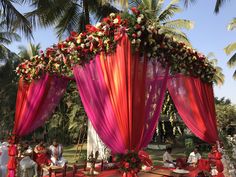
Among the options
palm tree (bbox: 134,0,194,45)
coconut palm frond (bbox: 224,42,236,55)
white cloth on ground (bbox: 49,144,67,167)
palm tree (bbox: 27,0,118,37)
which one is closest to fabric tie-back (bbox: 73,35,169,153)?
white cloth on ground (bbox: 49,144,67,167)

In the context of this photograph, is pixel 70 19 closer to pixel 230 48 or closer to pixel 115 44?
pixel 115 44

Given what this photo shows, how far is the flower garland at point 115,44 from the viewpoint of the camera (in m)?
5.85

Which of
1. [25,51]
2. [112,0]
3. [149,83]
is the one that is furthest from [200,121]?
[25,51]

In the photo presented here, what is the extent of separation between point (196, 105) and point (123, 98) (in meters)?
3.04

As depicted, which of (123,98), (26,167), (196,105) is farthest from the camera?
(26,167)

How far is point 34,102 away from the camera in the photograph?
8219mm

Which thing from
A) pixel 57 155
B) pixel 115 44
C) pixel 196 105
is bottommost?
pixel 57 155

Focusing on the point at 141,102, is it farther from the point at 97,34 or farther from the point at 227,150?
the point at 227,150

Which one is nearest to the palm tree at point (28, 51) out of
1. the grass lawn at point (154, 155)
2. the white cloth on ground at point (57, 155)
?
the grass lawn at point (154, 155)

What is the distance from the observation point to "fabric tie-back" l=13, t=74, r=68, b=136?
324 inches

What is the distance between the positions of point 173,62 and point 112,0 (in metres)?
5.94

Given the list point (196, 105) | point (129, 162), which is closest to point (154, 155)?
point (196, 105)

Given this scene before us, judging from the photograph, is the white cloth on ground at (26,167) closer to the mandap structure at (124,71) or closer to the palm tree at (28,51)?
the mandap structure at (124,71)

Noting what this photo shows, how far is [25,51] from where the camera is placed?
108 feet
